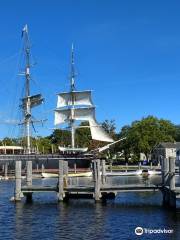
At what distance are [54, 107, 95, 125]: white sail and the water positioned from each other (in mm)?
97275

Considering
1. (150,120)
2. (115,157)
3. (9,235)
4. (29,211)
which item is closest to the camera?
(9,235)

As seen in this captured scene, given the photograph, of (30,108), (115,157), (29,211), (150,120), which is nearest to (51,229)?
(29,211)

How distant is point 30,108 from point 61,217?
110145 millimetres

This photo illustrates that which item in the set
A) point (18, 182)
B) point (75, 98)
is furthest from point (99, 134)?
point (18, 182)

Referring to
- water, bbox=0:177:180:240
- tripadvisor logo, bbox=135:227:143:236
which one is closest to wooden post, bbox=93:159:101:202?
water, bbox=0:177:180:240

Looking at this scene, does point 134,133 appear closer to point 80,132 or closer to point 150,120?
point 150,120

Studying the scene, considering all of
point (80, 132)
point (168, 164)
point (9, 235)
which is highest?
point (80, 132)

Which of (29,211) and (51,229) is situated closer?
(51,229)

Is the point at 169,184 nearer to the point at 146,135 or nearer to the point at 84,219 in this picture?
the point at 84,219

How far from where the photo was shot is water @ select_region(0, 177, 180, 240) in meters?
27.6

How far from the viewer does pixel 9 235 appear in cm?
2772

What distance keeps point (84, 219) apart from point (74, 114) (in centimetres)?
10944

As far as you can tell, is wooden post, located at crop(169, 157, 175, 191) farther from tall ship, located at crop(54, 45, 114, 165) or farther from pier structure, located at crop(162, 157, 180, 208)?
tall ship, located at crop(54, 45, 114, 165)

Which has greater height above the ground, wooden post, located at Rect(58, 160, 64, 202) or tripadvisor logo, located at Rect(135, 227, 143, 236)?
wooden post, located at Rect(58, 160, 64, 202)
